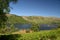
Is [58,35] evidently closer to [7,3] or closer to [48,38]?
[48,38]

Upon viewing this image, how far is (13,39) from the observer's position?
1079 inches

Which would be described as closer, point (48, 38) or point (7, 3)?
point (7, 3)

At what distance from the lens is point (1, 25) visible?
25391 millimetres

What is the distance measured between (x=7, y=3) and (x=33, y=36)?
8922mm

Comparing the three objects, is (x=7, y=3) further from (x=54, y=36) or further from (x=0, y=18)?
(x=54, y=36)

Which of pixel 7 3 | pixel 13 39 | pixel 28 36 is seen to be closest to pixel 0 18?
pixel 7 3

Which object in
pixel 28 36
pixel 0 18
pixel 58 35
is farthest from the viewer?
pixel 58 35

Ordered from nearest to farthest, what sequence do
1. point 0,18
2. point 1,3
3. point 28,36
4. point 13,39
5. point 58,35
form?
point 1,3
point 0,18
point 13,39
point 28,36
point 58,35

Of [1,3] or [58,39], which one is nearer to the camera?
[1,3]

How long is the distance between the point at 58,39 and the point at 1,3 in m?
13.4

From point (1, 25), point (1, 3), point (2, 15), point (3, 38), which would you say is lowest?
point (3, 38)

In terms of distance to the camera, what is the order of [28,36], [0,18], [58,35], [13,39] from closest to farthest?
[0,18], [13,39], [28,36], [58,35]

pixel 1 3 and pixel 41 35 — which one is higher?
pixel 1 3

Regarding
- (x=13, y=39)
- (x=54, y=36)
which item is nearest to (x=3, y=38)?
(x=13, y=39)
